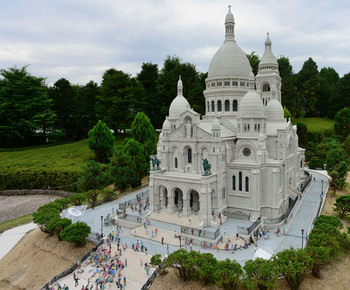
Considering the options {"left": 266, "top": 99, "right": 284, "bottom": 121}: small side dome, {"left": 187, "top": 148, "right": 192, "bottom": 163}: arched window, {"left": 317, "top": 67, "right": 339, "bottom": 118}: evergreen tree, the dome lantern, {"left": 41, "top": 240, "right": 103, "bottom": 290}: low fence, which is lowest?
{"left": 41, "top": 240, "right": 103, "bottom": 290}: low fence

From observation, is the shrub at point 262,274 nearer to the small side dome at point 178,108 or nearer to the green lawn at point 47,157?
the small side dome at point 178,108

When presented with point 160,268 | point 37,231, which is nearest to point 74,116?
point 37,231

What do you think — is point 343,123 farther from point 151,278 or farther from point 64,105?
point 64,105

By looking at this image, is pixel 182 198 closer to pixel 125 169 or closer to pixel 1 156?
pixel 125 169

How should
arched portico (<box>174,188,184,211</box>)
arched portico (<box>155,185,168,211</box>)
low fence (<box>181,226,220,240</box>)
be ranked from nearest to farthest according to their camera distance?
low fence (<box>181,226,220,240</box>) → arched portico (<box>155,185,168,211</box>) → arched portico (<box>174,188,184,211</box>)

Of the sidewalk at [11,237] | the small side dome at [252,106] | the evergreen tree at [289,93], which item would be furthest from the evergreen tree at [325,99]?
the sidewalk at [11,237]

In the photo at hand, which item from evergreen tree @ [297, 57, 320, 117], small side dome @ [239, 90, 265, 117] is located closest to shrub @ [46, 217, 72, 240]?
small side dome @ [239, 90, 265, 117]

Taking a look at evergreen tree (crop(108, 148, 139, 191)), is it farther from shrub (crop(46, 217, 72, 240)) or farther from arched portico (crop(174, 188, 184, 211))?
shrub (crop(46, 217, 72, 240))
